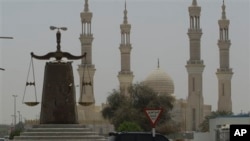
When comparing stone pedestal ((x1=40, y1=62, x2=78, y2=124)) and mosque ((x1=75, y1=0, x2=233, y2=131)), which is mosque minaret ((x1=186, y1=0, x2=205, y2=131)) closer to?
mosque ((x1=75, y1=0, x2=233, y2=131))

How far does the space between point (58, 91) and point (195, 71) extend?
186 feet

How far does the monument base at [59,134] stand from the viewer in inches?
1066

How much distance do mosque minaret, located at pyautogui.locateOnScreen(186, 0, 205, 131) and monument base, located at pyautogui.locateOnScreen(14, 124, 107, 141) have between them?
57221 mm

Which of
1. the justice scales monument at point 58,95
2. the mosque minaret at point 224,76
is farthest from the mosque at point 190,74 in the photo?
the justice scales monument at point 58,95

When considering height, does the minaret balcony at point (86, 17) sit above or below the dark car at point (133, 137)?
above

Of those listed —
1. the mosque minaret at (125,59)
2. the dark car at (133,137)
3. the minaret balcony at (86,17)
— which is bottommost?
the dark car at (133,137)

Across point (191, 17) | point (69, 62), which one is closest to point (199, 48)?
point (191, 17)

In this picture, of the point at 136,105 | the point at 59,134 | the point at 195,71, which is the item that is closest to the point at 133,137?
the point at 59,134

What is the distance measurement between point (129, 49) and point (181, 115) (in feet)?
37.5

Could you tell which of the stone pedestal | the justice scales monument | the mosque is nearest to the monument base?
the justice scales monument

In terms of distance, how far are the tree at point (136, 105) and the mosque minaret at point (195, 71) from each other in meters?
19.2

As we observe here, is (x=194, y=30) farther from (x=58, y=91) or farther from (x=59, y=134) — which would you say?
(x=59, y=134)

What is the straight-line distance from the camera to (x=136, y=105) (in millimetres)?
63938

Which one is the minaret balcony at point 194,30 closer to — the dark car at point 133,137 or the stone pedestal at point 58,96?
the stone pedestal at point 58,96
